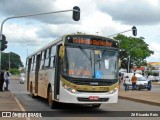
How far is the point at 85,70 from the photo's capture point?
54.1 ft

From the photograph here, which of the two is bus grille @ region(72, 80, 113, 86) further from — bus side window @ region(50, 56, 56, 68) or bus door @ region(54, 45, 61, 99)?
bus side window @ region(50, 56, 56, 68)

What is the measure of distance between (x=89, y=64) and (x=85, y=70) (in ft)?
1.04

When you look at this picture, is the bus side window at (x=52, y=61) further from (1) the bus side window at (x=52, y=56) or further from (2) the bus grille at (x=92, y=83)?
(2) the bus grille at (x=92, y=83)

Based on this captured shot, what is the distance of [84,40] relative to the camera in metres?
17.1

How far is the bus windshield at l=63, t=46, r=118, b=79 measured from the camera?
54.1 feet

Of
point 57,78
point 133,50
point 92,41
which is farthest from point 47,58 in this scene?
point 133,50

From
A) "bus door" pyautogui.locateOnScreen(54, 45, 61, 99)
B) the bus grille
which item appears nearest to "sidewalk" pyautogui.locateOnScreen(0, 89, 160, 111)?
"bus door" pyautogui.locateOnScreen(54, 45, 61, 99)

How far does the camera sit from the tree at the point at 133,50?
113625 mm

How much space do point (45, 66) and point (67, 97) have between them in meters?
4.79

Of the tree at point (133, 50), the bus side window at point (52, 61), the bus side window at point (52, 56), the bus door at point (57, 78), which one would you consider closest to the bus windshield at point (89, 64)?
the bus door at point (57, 78)

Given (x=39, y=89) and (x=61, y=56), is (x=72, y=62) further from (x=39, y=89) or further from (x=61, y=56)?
(x=39, y=89)

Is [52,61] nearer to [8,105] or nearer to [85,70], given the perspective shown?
[85,70]

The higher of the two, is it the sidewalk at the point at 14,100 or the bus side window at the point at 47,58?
the bus side window at the point at 47,58

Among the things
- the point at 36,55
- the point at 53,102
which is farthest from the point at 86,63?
the point at 36,55
